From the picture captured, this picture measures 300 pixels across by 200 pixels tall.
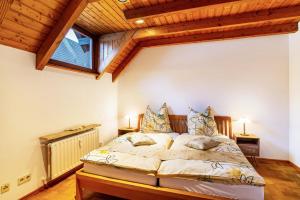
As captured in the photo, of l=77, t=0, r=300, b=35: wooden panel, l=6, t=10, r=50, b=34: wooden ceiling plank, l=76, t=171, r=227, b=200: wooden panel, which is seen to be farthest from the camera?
l=77, t=0, r=300, b=35: wooden panel

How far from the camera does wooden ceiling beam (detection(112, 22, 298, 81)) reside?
10.7 feet

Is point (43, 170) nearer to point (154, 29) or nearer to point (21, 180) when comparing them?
point (21, 180)

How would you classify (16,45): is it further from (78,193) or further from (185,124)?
(185,124)

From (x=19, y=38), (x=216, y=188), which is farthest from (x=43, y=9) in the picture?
(x=216, y=188)

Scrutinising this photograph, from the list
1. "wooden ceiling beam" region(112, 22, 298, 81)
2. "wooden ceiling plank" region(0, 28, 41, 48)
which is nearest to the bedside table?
"wooden ceiling beam" region(112, 22, 298, 81)

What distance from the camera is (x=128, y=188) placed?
1.95 m

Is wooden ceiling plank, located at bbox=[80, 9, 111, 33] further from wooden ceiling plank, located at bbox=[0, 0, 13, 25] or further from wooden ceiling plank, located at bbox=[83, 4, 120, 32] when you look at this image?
wooden ceiling plank, located at bbox=[0, 0, 13, 25]

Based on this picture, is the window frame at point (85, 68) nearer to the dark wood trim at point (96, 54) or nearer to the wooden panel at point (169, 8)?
the dark wood trim at point (96, 54)

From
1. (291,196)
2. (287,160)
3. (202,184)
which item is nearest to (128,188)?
(202,184)

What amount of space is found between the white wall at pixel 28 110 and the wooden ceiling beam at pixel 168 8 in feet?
4.88

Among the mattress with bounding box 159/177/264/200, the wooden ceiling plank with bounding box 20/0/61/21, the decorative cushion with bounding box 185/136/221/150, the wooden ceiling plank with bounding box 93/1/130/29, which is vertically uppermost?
the wooden ceiling plank with bounding box 93/1/130/29

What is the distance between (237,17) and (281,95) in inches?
71.2

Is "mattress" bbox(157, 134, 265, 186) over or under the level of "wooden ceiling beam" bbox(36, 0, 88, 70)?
under

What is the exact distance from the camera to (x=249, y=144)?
10.7 ft
